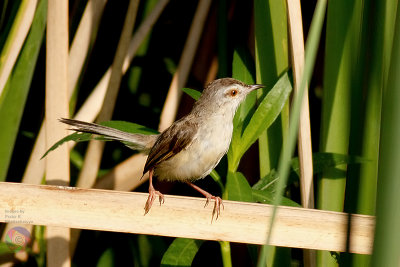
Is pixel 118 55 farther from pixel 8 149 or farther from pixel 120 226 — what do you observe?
pixel 120 226

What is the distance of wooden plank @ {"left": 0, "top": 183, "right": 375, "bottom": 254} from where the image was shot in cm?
162

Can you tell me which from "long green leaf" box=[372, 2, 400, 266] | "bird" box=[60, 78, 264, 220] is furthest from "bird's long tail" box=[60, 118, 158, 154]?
"long green leaf" box=[372, 2, 400, 266]

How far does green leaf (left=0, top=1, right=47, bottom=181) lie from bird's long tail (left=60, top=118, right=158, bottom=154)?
32cm

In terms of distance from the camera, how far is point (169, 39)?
3.14m

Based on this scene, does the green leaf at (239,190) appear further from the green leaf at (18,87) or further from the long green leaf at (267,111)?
the green leaf at (18,87)

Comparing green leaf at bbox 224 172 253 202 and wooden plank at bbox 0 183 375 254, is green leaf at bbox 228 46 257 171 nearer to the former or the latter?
green leaf at bbox 224 172 253 202

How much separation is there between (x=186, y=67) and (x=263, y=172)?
830mm

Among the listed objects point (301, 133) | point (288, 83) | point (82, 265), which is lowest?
point (82, 265)

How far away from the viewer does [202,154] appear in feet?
7.86

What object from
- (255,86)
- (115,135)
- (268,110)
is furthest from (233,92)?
(115,135)

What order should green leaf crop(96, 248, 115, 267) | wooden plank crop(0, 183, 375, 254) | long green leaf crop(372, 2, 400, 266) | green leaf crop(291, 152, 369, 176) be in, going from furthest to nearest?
green leaf crop(96, 248, 115, 267) < green leaf crop(291, 152, 369, 176) < wooden plank crop(0, 183, 375, 254) < long green leaf crop(372, 2, 400, 266)

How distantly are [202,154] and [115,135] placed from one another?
1.38ft

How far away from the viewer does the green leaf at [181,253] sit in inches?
74.2

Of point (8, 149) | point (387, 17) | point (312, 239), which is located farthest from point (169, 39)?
point (312, 239)
